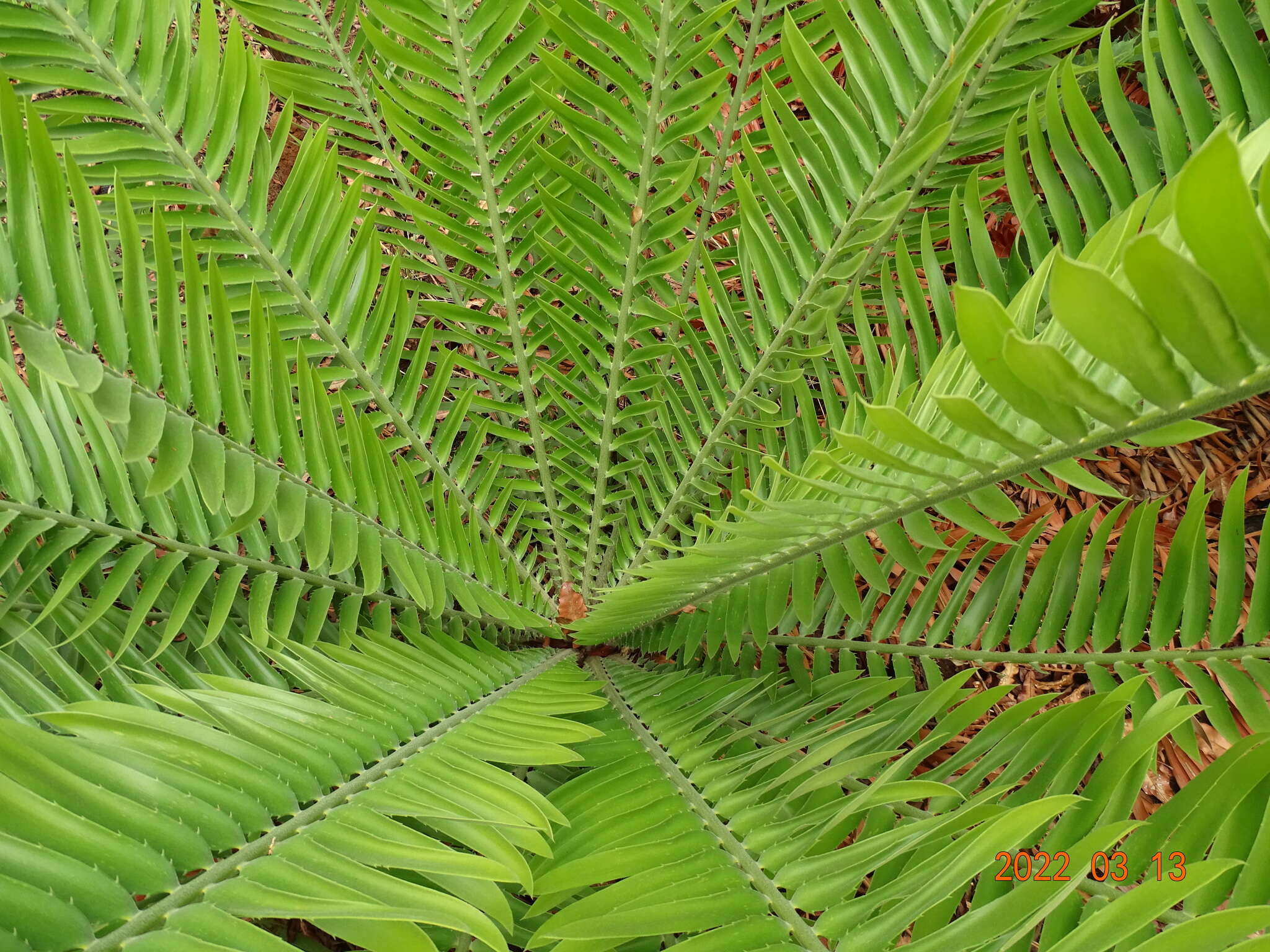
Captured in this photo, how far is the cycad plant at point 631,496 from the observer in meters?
0.36

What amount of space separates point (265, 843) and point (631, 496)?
0.75 m

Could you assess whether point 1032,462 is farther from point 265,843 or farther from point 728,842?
point 265,843

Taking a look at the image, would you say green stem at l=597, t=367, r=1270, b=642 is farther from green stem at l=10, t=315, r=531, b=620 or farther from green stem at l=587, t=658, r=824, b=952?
green stem at l=10, t=315, r=531, b=620

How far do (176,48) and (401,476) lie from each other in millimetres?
448

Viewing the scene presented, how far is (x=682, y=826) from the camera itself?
1.75ft

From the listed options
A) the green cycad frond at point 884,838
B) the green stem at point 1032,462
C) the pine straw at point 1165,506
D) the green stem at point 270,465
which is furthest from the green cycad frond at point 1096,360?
the pine straw at point 1165,506

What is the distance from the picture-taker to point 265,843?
0.41 metres

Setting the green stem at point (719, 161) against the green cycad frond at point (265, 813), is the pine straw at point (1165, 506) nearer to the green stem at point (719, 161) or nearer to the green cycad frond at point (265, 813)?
the green stem at point (719, 161)

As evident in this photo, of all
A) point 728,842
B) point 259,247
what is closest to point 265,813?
point 728,842

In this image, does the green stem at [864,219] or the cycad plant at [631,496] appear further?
the green stem at [864,219]

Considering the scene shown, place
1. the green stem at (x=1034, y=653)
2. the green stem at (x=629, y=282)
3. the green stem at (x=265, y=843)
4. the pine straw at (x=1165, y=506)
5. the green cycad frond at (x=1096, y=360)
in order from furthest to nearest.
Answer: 1. the pine straw at (x=1165, y=506)
2. the green stem at (x=629, y=282)
3. the green stem at (x=1034, y=653)
4. the green stem at (x=265, y=843)
5. the green cycad frond at (x=1096, y=360)

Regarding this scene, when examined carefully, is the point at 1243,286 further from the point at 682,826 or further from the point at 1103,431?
the point at 682,826

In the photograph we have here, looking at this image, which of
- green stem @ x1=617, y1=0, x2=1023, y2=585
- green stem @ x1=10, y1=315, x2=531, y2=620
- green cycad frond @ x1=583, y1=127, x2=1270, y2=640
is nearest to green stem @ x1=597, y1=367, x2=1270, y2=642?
green cycad frond @ x1=583, y1=127, x2=1270, y2=640

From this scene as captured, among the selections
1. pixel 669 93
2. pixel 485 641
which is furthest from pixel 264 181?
pixel 485 641
